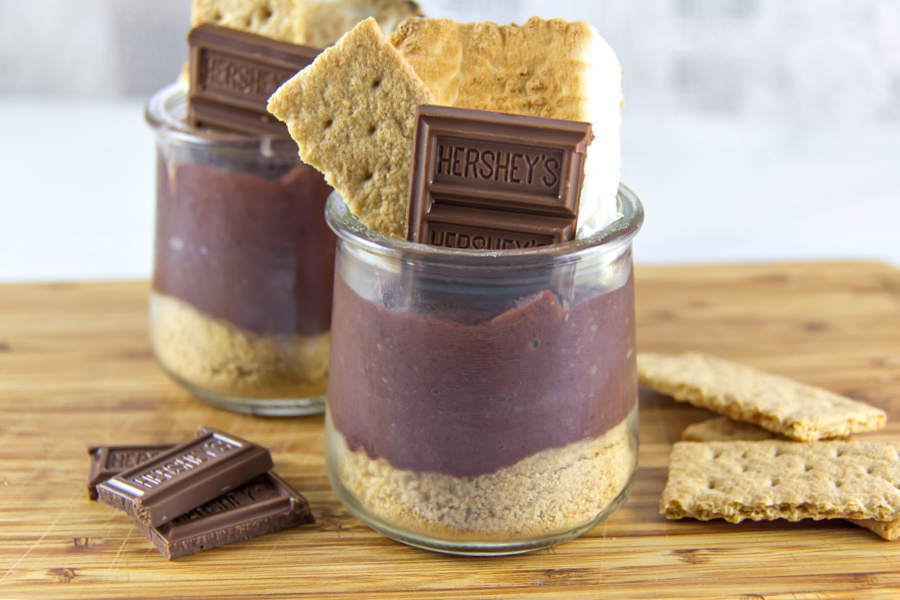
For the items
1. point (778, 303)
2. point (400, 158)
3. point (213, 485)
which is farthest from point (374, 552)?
point (778, 303)

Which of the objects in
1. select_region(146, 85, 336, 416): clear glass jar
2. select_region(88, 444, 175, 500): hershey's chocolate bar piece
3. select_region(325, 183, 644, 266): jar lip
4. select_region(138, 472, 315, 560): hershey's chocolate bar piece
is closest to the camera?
select_region(325, 183, 644, 266): jar lip

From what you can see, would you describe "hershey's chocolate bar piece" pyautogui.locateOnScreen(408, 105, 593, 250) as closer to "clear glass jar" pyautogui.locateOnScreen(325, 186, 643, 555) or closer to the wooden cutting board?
"clear glass jar" pyautogui.locateOnScreen(325, 186, 643, 555)

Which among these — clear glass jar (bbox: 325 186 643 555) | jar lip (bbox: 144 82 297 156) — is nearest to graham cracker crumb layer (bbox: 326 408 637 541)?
clear glass jar (bbox: 325 186 643 555)

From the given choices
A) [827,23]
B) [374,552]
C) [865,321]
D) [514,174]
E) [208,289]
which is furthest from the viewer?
[827,23]

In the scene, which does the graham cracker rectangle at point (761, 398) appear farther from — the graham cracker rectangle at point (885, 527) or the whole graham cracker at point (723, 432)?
the graham cracker rectangle at point (885, 527)

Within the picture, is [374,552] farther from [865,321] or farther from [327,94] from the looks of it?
[865,321]

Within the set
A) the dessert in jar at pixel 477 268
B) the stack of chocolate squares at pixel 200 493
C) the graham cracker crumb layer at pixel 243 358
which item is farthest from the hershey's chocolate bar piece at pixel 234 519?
the graham cracker crumb layer at pixel 243 358

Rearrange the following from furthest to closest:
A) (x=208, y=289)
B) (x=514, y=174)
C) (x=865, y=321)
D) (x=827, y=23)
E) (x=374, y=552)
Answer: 1. (x=827, y=23)
2. (x=865, y=321)
3. (x=208, y=289)
4. (x=374, y=552)
5. (x=514, y=174)
